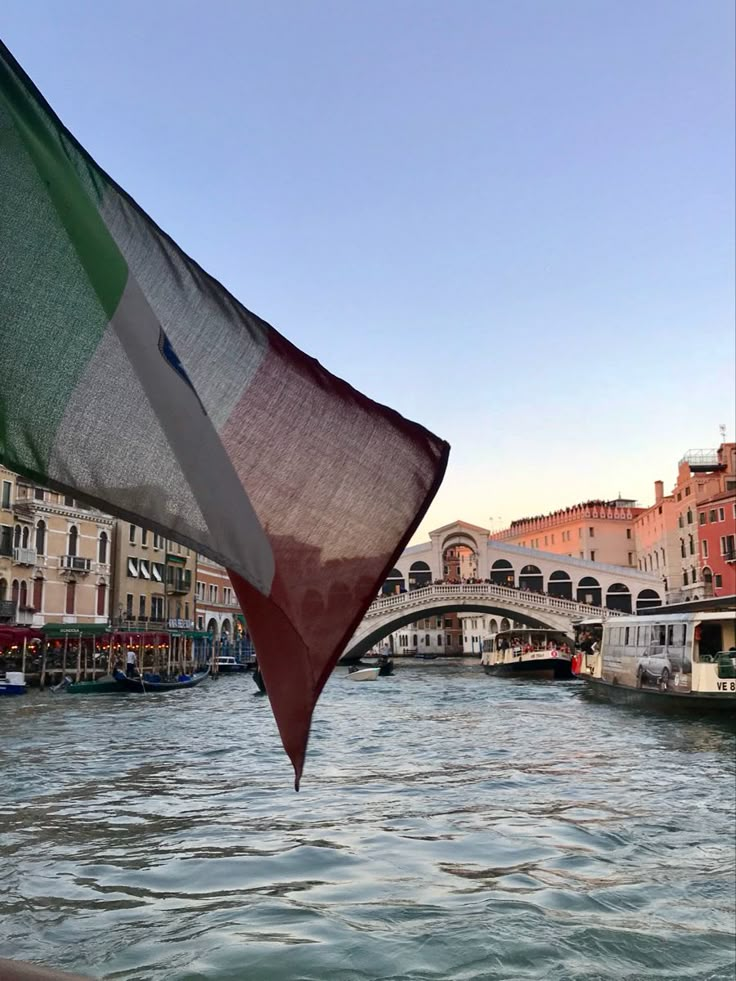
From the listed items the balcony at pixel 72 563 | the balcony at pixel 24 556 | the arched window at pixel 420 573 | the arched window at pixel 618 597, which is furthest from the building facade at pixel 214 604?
the arched window at pixel 618 597

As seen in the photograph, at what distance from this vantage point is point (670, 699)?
16.0m

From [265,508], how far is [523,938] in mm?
3231

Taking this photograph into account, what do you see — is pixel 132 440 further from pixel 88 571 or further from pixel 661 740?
pixel 88 571

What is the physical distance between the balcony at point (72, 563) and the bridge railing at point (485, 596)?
40.4 feet

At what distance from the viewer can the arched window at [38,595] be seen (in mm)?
26922

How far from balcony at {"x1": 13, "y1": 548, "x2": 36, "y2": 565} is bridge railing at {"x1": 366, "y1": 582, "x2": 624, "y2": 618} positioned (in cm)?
1465

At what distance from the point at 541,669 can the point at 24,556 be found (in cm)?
1567

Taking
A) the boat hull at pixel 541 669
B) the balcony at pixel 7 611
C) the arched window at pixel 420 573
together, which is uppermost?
the arched window at pixel 420 573

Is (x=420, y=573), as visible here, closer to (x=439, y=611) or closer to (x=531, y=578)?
(x=531, y=578)

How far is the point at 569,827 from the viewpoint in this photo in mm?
6531

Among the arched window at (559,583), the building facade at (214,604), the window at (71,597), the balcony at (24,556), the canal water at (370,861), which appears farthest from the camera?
the arched window at (559,583)

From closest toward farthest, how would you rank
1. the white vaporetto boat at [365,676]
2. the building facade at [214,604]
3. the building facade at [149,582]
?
the white vaporetto boat at [365,676] < the building facade at [149,582] < the building facade at [214,604]

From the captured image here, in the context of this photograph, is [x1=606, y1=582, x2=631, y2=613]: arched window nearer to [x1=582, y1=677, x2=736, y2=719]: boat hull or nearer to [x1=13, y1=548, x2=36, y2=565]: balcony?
[x1=582, y1=677, x2=736, y2=719]: boat hull

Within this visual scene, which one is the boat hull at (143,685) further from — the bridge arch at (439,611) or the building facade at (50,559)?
the bridge arch at (439,611)
